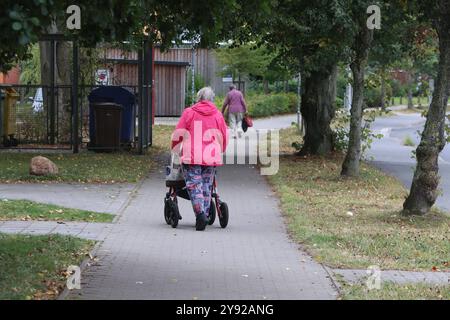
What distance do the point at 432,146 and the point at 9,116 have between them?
39.0 feet

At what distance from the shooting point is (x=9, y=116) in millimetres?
21266

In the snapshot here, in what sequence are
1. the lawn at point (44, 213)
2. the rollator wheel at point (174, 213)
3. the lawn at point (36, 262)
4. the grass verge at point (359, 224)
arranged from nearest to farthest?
1. the lawn at point (36, 262)
2. the grass verge at point (359, 224)
3. the rollator wheel at point (174, 213)
4. the lawn at point (44, 213)

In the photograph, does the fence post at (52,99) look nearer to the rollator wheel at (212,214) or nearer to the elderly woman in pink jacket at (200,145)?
the rollator wheel at (212,214)

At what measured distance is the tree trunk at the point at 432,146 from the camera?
12.3m

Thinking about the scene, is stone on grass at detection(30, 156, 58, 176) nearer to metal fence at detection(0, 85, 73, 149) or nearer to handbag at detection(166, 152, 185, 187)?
handbag at detection(166, 152, 185, 187)

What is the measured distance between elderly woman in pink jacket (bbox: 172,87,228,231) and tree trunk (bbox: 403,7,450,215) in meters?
2.87

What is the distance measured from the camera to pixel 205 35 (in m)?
9.52

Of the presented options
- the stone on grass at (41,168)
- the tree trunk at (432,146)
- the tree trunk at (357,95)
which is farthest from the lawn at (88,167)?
the tree trunk at (432,146)

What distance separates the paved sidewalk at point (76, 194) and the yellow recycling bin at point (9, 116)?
6.22 metres

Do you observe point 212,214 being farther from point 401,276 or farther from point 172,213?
point 401,276

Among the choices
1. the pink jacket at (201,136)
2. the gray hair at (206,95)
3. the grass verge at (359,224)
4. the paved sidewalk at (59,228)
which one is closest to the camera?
the grass verge at (359,224)
